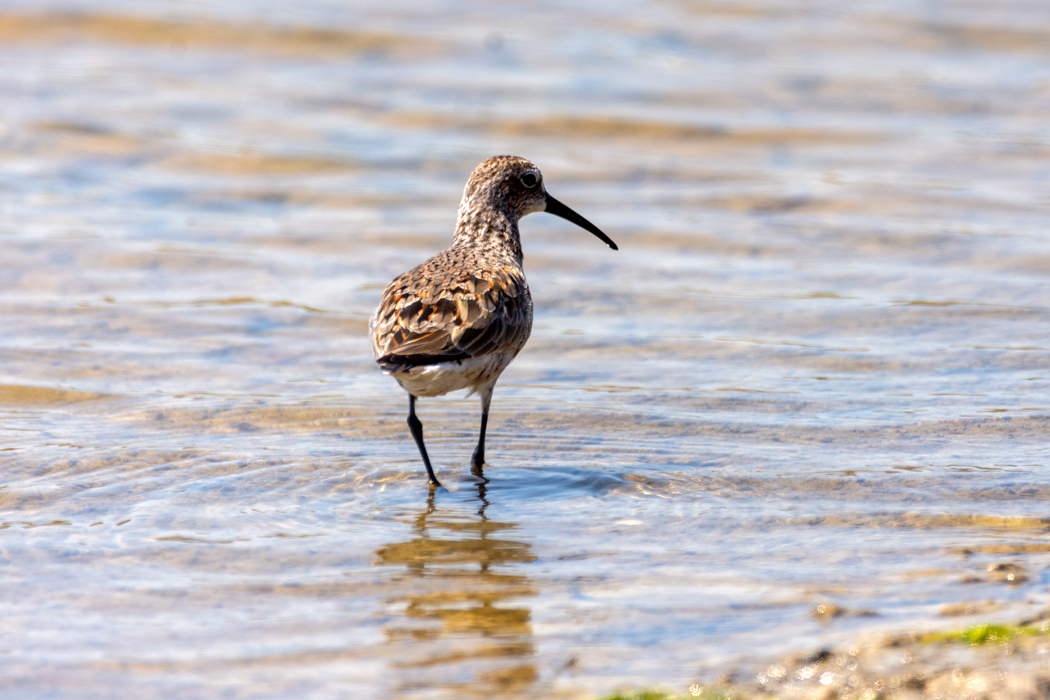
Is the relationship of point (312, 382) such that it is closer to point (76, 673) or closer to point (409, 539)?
point (409, 539)

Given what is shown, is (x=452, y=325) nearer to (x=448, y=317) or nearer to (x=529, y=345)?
(x=448, y=317)

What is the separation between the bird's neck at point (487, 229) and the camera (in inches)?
304

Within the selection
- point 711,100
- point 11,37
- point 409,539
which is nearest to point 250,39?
point 11,37

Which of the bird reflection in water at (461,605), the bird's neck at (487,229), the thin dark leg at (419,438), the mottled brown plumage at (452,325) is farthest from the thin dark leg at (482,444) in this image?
the bird's neck at (487,229)

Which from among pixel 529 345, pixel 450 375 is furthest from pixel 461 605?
pixel 529 345

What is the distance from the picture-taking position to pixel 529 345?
8.91m

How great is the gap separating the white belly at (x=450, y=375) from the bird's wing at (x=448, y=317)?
0.15ft

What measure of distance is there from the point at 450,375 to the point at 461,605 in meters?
1.50

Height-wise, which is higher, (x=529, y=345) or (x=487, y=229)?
(x=487, y=229)

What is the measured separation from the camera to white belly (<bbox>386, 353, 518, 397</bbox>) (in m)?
6.12

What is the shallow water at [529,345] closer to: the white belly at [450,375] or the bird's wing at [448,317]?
the white belly at [450,375]

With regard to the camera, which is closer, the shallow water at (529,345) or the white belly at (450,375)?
the shallow water at (529,345)

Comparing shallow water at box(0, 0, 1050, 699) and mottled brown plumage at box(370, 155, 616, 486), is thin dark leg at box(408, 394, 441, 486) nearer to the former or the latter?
mottled brown plumage at box(370, 155, 616, 486)

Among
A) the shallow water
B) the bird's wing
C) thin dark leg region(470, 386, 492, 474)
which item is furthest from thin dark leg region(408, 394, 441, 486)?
the bird's wing
